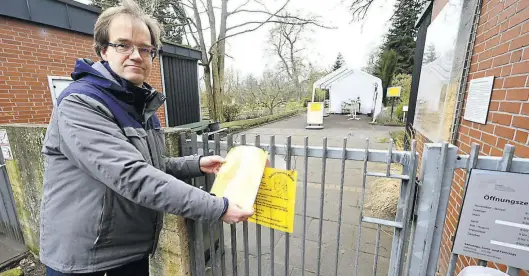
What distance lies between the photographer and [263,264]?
8.49 ft

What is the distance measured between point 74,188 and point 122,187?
0.32 m

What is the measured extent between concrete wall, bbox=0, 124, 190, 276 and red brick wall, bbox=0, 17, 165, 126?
221 centimetres

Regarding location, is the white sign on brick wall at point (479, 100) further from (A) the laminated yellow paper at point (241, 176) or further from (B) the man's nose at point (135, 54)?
(B) the man's nose at point (135, 54)

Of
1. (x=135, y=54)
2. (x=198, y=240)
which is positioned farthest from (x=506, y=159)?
(x=198, y=240)

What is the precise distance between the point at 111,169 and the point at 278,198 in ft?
2.93

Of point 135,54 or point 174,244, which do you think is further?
point 174,244

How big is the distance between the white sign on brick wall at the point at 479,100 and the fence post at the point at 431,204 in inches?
43.8

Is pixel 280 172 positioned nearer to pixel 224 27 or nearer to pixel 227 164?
pixel 227 164

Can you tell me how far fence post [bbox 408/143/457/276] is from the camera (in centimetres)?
114

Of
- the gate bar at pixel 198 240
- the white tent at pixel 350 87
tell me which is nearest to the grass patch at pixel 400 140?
the gate bar at pixel 198 240

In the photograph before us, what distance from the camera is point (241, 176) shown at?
4.18 ft

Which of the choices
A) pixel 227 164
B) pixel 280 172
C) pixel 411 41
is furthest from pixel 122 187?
pixel 411 41

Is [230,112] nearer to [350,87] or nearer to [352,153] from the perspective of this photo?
[350,87]

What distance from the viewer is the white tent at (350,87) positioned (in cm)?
1739
